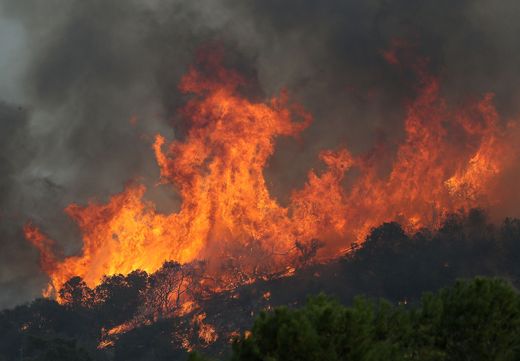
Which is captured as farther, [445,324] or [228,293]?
[228,293]

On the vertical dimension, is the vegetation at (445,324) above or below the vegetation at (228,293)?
below

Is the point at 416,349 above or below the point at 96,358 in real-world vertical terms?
below

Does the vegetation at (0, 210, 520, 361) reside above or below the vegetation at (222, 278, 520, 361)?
above

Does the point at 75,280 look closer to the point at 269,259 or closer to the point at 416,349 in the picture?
the point at 269,259

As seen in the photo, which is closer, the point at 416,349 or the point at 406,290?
the point at 416,349

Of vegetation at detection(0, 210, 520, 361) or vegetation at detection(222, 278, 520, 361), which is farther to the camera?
vegetation at detection(0, 210, 520, 361)

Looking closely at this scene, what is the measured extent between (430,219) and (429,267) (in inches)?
513

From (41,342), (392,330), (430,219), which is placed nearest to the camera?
(392,330)

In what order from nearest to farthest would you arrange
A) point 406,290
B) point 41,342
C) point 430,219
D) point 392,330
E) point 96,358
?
1. point 392,330
2. point 41,342
3. point 96,358
4. point 406,290
5. point 430,219

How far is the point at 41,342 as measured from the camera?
11738cm

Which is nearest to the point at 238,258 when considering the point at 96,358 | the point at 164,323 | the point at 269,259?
the point at 269,259

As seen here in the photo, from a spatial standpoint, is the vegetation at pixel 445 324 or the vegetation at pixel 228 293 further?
the vegetation at pixel 228 293

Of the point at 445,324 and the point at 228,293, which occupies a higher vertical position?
the point at 228,293

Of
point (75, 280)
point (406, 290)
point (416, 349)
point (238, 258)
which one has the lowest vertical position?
point (416, 349)
